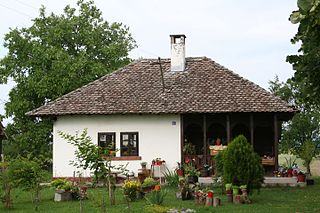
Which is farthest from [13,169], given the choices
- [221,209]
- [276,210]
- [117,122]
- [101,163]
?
[117,122]

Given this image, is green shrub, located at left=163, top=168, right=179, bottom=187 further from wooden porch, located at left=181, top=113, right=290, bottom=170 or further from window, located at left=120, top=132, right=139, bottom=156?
window, located at left=120, top=132, right=139, bottom=156

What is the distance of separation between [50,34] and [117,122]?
13957 millimetres

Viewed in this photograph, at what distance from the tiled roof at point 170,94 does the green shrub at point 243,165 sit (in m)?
7.56

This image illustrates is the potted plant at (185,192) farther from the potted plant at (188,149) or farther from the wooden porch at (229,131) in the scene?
the potted plant at (188,149)

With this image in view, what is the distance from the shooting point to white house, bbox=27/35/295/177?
23828 mm

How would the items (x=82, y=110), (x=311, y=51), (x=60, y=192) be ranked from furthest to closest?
(x=82, y=110), (x=60, y=192), (x=311, y=51)

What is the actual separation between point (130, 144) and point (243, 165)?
9.56m

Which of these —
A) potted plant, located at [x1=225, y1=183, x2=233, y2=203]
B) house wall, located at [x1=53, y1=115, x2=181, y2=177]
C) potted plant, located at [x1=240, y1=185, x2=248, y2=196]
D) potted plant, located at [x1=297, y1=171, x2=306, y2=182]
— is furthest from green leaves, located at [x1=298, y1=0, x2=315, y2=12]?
house wall, located at [x1=53, y1=115, x2=181, y2=177]

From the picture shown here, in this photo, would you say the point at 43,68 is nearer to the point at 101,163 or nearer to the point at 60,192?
the point at 60,192

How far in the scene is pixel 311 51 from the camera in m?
11.3

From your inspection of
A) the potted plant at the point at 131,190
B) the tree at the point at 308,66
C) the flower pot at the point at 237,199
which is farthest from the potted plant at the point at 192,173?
the tree at the point at 308,66

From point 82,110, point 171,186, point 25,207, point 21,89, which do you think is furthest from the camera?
point 21,89

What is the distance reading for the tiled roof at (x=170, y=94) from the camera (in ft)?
78.1

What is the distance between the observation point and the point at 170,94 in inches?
989
